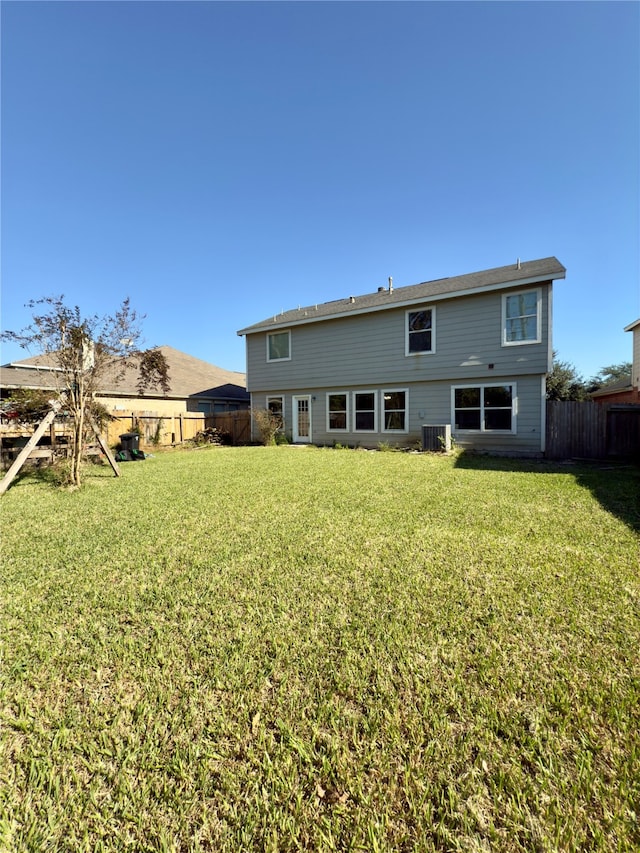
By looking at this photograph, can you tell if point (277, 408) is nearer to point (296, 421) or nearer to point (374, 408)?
point (296, 421)

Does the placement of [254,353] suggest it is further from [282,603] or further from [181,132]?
[282,603]

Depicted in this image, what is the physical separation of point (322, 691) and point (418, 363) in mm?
12198

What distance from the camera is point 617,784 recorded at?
142 cm

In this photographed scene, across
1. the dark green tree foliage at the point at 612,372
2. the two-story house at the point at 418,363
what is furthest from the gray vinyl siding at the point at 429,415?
the dark green tree foliage at the point at 612,372

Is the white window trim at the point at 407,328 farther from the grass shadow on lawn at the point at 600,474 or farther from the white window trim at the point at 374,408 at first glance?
the grass shadow on lawn at the point at 600,474

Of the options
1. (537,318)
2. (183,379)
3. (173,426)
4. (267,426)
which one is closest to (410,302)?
(537,318)

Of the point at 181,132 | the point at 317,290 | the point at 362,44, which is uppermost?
the point at 362,44

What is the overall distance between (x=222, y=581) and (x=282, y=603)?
0.69 meters

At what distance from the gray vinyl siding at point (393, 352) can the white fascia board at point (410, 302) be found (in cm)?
25

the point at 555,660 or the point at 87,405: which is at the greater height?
the point at 87,405

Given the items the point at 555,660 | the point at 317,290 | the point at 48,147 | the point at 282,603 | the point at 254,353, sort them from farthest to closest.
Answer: the point at 317,290 < the point at 254,353 < the point at 48,147 < the point at 282,603 < the point at 555,660

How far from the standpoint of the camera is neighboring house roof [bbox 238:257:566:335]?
10.9 m

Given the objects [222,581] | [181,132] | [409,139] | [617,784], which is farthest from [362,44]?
[617,784]

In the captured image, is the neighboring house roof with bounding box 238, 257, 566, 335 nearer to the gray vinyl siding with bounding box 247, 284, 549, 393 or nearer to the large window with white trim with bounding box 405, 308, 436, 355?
the gray vinyl siding with bounding box 247, 284, 549, 393
